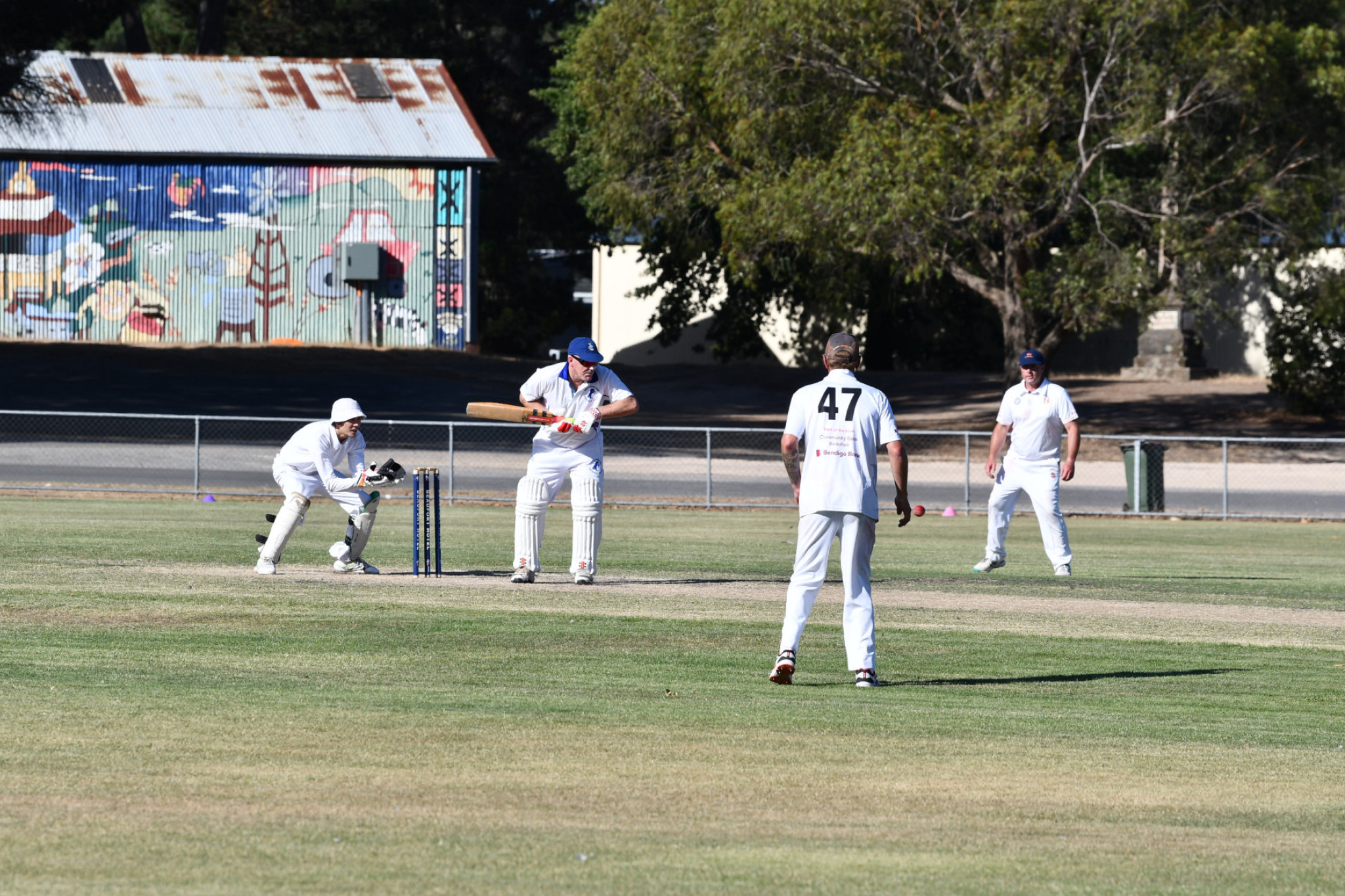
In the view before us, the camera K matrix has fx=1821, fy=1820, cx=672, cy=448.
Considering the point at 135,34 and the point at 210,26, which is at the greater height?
the point at 135,34

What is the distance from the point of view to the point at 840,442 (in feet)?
33.5

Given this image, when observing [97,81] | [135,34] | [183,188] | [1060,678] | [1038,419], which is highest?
[135,34]

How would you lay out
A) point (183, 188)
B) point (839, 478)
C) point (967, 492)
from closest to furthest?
point (839, 478)
point (967, 492)
point (183, 188)

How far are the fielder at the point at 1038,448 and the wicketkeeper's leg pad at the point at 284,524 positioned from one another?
6341 mm

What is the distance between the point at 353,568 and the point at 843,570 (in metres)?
7.13

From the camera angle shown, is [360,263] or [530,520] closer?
[530,520]

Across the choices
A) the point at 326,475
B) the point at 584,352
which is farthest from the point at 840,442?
the point at 326,475

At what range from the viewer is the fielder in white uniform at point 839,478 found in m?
10.2

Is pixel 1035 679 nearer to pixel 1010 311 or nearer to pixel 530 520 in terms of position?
pixel 530 520

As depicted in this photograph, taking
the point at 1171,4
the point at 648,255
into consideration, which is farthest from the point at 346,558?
the point at 648,255

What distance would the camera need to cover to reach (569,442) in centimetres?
1480

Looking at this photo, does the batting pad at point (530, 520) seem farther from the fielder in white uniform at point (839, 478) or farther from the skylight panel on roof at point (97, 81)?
the skylight panel on roof at point (97, 81)

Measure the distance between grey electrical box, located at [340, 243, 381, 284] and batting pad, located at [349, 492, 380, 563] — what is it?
38422mm

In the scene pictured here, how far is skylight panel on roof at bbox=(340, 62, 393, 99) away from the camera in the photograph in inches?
2201
